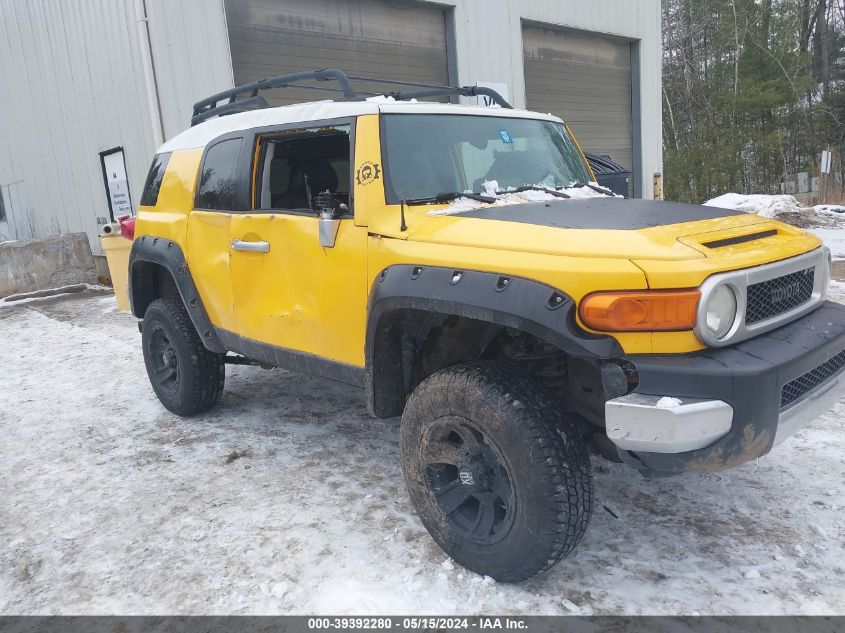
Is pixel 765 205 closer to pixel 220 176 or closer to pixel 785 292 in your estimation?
pixel 785 292

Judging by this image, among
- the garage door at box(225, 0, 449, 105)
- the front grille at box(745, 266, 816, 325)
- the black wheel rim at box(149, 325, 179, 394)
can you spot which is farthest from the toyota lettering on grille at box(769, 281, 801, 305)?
the garage door at box(225, 0, 449, 105)

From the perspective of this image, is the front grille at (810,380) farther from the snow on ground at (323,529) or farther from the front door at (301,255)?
the front door at (301,255)

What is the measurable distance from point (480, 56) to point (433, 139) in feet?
28.6

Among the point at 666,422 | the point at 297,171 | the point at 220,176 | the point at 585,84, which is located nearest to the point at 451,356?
the point at 666,422

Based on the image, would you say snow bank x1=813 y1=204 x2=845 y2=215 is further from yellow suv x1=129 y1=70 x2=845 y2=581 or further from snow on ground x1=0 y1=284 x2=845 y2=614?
yellow suv x1=129 y1=70 x2=845 y2=581

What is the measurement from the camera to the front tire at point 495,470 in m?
2.31

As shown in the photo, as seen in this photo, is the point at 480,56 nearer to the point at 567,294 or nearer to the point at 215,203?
the point at 215,203

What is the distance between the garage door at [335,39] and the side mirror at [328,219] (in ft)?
20.7

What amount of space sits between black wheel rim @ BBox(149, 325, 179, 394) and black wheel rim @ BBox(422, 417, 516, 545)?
2.50 metres

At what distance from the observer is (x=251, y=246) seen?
141 inches

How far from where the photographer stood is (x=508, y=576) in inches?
98.3

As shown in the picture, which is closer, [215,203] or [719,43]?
[215,203]

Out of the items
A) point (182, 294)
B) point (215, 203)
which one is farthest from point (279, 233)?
point (182, 294)

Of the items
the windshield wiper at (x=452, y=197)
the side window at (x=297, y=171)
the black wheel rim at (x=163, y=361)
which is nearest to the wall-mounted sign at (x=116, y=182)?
the black wheel rim at (x=163, y=361)
